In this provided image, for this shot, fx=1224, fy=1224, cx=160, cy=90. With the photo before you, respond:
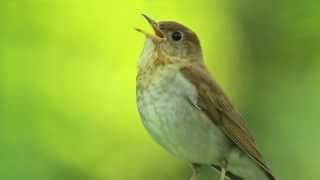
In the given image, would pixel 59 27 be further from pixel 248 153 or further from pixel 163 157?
pixel 248 153

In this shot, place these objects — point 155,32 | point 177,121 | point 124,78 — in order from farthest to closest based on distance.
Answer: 1. point 124,78
2. point 155,32
3. point 177,121

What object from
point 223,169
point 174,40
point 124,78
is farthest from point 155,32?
point 124,78

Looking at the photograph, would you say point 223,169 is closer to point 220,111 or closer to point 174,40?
point 220,111

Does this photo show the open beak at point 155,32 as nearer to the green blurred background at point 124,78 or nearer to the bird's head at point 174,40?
the bird's head at point 174,40

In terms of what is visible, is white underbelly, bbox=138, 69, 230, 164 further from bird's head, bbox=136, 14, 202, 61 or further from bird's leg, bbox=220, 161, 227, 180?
bird's head, bbox=136, 14, 202, 61

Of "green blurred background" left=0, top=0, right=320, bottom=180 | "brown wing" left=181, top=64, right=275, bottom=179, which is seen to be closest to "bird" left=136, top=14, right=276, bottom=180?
"brown wing" left=181, top=64, right=275, bottom=179

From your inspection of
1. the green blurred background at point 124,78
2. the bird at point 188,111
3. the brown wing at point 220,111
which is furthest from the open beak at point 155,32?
the green blurred background at point 124,78

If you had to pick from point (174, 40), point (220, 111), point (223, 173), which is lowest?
point (223, 173)

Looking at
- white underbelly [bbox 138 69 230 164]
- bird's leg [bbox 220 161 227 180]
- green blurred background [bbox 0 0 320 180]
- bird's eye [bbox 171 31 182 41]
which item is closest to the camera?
white underbelly [bbox 138 69 230 164]
